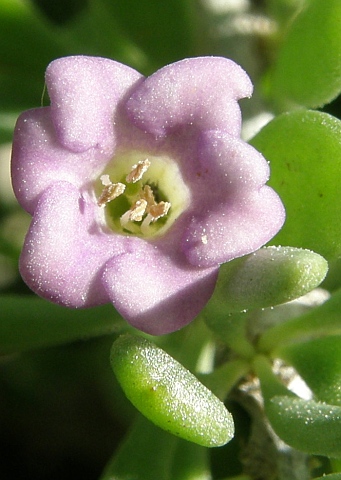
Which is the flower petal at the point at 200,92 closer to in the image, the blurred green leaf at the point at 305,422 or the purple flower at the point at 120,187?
the purple flower at the point at 120,187

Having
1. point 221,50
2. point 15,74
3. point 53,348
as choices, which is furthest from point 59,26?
point 53,348

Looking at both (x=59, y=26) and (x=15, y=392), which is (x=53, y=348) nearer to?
(x=15, y=392)

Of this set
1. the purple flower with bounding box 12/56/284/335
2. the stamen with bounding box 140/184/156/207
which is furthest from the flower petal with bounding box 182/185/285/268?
the stamen with bounding box 140/184/156/207

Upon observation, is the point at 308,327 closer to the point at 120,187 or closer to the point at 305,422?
the point at 305,422

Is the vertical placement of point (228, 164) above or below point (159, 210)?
above

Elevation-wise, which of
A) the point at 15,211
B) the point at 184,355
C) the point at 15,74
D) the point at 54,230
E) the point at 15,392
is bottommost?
the point at 15,392

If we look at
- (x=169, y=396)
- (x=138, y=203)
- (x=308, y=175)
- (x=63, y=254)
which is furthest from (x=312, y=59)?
(x=169, y=396)
